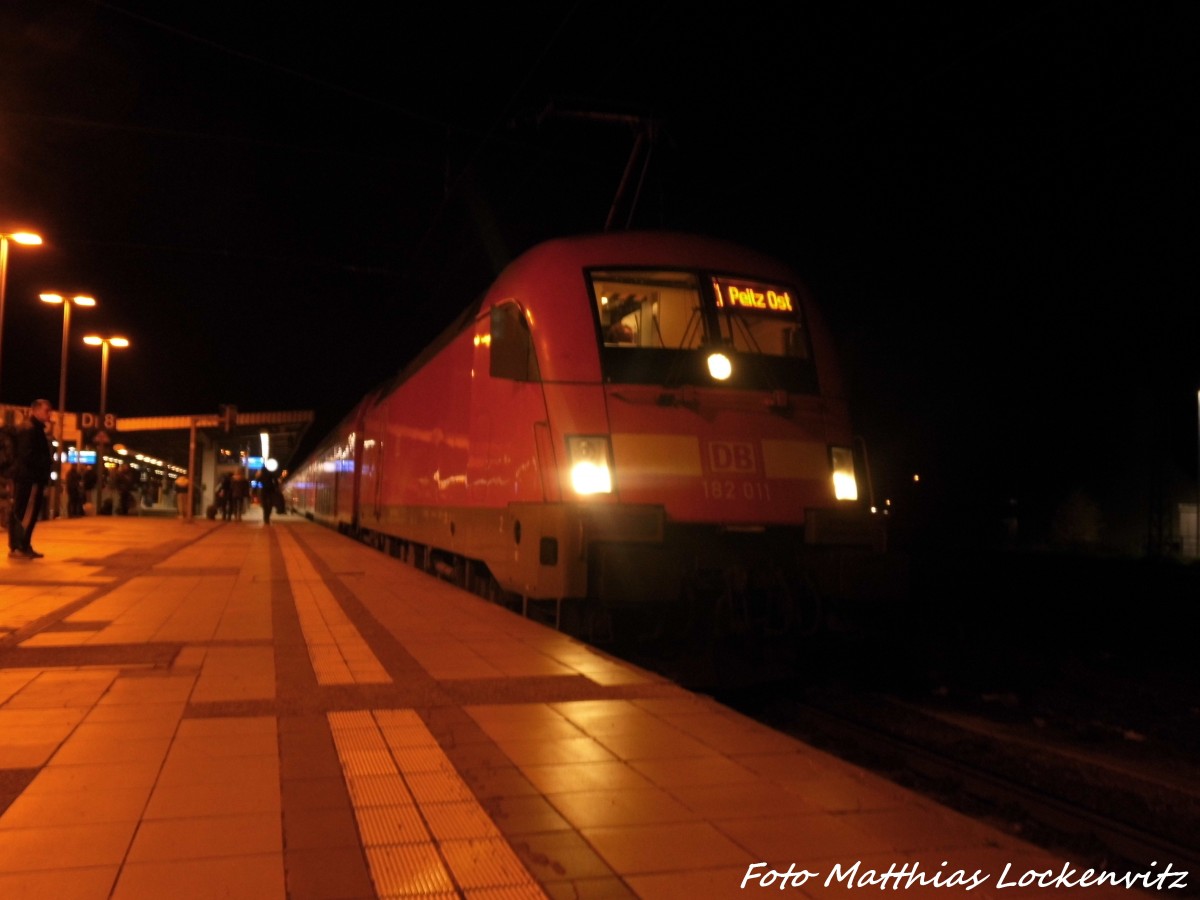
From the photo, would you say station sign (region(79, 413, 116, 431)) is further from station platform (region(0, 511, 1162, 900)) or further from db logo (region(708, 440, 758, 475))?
db logo (region(708, 440, 758, 475))

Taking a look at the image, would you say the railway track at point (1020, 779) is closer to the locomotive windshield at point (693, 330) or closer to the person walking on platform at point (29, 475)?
the locomotive windshield at point (693, 330)

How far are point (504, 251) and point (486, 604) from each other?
26.3 ft

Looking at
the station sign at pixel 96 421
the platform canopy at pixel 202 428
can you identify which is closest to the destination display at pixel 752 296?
the platform canopy at pixel 202 428

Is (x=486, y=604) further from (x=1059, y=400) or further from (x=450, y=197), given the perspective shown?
(x=1059, y=400)

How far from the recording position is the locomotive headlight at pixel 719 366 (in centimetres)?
801

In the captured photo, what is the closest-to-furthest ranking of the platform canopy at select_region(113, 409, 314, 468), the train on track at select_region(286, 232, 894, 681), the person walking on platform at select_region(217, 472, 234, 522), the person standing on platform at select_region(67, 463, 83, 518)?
1. the train on track at select_region(286, 232, 894, 681)
2. the person standing on platform at select_region(67, 463, 83, 518)
3. the platform canopy at select_region(113, 409, 314, 468)
4. the person walking on platform at select_region(217, 472, 234, 522)

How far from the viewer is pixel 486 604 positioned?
412 inches

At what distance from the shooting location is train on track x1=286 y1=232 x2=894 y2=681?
24.5 feet

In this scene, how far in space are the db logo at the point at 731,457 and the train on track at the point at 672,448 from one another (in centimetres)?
1

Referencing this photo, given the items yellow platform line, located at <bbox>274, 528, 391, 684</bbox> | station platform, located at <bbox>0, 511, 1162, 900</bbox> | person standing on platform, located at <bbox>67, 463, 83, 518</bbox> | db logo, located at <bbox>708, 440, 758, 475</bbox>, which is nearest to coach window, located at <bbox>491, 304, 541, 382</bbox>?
db logo, located at <bbox>708, 440, 758, 475</bbox>

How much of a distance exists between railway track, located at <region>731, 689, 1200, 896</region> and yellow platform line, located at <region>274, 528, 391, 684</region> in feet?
8.71

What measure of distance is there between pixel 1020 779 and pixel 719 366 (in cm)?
347

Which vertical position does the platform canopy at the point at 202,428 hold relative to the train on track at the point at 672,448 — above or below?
above

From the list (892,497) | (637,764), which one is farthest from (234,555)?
(892,497)
